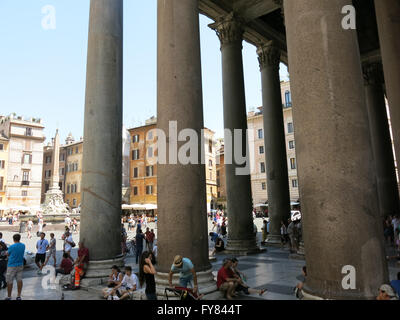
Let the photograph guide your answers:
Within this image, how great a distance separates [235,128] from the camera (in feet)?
48.0

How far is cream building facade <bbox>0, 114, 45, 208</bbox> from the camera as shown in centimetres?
7375

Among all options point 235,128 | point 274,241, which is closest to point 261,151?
point 274,241

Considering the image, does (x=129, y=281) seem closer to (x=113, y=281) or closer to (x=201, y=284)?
(x=113, y=281)

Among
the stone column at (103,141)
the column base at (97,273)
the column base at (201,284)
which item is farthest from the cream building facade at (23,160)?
the column base at (201,284)

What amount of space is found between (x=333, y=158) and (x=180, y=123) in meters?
3.27

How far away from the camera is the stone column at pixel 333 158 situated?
13.9 ft

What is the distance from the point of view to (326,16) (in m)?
4.80

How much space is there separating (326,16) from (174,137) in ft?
11.4

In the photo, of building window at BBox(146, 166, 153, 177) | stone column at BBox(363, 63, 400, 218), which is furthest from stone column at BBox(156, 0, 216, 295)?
building window at BBox(146, 166, 153, 177)

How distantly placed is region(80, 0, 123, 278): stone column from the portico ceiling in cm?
742

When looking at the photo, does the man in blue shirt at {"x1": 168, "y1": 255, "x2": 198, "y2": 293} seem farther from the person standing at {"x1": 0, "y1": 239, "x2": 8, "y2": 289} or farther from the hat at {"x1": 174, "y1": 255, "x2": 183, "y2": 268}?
the person standing at {"x1": 0, "y1": 239, "x2": 8, "y2": 289}

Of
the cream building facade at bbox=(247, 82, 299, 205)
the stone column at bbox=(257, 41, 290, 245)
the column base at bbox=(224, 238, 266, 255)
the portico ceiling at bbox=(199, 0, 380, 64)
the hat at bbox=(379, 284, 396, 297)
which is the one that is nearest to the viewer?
the hat at bbox=(379, 284, 396, 297)

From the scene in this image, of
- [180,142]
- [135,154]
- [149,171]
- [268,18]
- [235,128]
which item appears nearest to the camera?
[180,142]

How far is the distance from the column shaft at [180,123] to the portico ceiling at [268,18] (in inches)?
357
